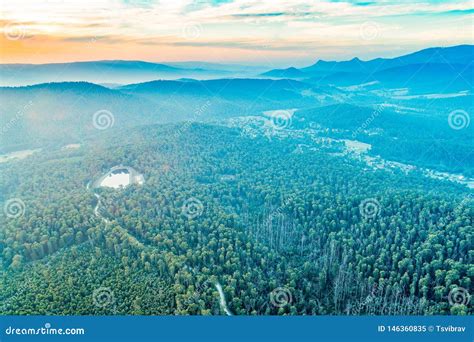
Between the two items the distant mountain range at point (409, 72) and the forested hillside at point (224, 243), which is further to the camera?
the distant mountain range at point (409, 72)

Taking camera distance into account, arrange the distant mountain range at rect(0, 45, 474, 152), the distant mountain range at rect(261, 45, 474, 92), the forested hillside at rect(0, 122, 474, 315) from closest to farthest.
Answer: the forested hillside at rect(0, 122, 474, 315) → the distant mountain range at rect(0, 45, 474, 152) → the distant mountain range at rect(261, 45, 474, 92)

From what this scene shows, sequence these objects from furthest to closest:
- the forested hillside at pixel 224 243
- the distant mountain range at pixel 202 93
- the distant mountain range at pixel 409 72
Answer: the distant mountain range at pixel 409 72 → the distant mountain range at pixel 202 93 → the forested hillside at pixel 224 243

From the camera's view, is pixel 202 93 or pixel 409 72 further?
pixel 409 72

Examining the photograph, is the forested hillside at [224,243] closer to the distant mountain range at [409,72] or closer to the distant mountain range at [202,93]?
the distant mountain range at [202,93]

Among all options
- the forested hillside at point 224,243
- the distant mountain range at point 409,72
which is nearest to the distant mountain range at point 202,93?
the distant mountain range at point 409,72

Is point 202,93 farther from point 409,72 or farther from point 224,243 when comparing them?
point 224,243

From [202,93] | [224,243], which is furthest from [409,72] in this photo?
[224,243]

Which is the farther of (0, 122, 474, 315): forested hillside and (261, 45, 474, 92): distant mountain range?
(261, 45, 474, 92): distant mountain range

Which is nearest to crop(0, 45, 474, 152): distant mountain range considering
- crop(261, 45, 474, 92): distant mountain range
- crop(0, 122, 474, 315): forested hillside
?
crop(261, 45, 474, 92): distant mountain range

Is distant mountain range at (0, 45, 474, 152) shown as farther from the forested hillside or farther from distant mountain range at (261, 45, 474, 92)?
the forested hillside

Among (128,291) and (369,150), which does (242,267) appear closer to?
(128,291)

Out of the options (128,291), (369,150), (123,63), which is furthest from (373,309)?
(123,63)
